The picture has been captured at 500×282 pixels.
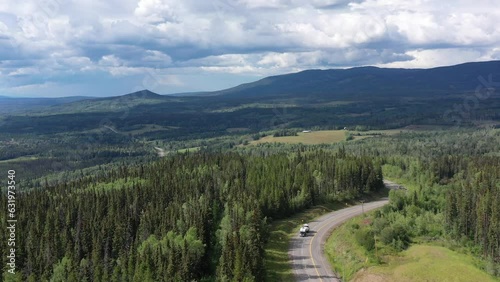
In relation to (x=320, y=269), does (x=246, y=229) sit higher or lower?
higher

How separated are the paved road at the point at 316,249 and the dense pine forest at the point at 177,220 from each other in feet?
27.0

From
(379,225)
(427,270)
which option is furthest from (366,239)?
(427,270)

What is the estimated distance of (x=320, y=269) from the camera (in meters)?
94.7

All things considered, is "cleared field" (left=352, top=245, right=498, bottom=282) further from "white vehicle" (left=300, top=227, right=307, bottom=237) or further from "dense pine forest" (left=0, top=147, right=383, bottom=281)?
"white vehicle" (left=300, top=227, right=307, bottom=237)

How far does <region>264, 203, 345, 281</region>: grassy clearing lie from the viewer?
92500 millimetres

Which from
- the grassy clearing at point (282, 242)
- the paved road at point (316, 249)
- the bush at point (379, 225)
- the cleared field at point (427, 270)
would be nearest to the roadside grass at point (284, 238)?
the grassy clearing at point (282, 242)

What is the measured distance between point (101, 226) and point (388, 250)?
71.9 m

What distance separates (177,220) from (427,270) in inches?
2303

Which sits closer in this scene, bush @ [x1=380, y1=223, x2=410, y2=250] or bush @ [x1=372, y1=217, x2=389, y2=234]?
bush @ [x1=380, y1=223, x2=410, y2=250]

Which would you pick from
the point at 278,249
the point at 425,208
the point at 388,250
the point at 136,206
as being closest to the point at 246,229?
the point at 278,249

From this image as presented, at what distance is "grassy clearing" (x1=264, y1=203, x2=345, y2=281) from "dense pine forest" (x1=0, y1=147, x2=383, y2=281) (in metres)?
3.41

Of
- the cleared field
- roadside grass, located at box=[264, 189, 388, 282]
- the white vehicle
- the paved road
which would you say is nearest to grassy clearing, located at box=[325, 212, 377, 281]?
the paved road

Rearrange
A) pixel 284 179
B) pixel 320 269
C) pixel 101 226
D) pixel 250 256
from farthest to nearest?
pixel 284 179, pixel 101 226, pixel 320 269, pixel 250 256

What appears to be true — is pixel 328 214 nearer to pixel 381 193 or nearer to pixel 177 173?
pixel 381 193
